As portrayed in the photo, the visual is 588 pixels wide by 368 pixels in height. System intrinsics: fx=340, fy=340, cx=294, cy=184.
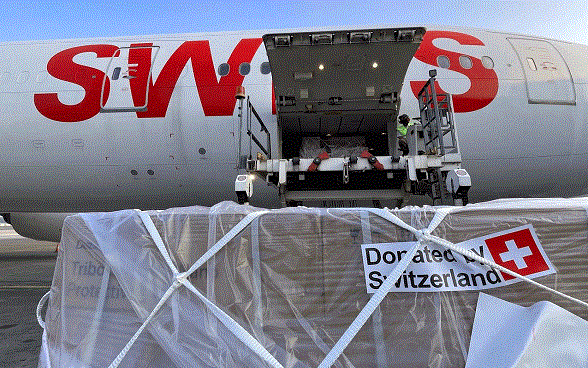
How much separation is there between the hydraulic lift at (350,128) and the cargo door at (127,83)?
7.10ft

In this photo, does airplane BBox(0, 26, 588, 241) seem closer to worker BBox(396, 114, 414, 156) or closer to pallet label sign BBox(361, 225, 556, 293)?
worker BBox(396, 114, 414, 156)

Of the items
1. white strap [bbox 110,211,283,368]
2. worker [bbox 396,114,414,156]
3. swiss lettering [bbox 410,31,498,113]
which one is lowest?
white strap [bbox 110,211,283,368]

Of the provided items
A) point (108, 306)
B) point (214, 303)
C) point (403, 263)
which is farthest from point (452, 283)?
point (108, 306)

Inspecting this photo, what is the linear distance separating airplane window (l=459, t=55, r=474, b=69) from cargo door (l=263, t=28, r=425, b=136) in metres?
2.12

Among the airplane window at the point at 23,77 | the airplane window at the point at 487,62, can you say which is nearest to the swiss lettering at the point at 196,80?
the airplane window at the point at 23,77

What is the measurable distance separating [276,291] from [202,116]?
4.87 meters

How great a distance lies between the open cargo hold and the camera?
1.85 m

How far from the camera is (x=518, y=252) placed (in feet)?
6.21

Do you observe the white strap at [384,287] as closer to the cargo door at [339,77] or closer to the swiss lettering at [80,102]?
the cargo door at [339,77]

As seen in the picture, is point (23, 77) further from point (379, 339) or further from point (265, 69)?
point (379, 339)

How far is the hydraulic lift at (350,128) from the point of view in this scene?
13.6 feet

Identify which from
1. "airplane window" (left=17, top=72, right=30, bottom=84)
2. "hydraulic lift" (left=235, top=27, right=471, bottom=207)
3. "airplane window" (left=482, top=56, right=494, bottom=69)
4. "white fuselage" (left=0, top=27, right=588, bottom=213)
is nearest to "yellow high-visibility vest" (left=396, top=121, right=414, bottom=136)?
"hydraulic lift" (left=235, top=27, right=471, bottom=207)

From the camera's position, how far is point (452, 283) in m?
1.87

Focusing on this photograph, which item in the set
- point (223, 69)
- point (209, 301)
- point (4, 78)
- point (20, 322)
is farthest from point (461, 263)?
point (4, 78)
